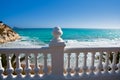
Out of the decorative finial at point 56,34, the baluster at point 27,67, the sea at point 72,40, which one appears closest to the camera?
the decorative finial at point 56,34

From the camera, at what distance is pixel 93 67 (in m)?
4.14

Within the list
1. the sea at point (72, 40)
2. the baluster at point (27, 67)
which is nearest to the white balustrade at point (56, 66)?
the baluster at point (27, 67)

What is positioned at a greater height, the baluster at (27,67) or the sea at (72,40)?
the baluster at (27,67)

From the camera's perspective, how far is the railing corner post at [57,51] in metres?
3.81

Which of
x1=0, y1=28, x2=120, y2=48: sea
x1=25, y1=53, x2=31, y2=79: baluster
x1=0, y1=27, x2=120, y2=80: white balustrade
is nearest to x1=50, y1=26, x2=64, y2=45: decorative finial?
x1=0, y1=27, x2=120, y2=80: white balustrade

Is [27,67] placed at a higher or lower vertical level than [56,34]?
lower

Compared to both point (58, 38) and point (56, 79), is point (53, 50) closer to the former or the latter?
point (58, 38)

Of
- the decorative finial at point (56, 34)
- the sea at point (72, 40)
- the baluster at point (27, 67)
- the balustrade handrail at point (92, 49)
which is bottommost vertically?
the sea at point (72, 40)

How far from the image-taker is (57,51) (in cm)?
390

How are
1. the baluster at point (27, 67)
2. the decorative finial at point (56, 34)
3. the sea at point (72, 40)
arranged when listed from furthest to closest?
the sea at point (72, 40) < the baluster at point (27, 67) < the decorative finial at point (56, 34)

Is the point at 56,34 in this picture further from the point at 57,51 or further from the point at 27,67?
the point at 27,67

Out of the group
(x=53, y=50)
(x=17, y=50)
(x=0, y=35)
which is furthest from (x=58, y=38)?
(x=0, y=35)

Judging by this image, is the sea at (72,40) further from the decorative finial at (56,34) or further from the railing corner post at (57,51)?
the decorative finial at (56,34)

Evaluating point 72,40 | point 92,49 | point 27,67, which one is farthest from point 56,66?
point 72,40
